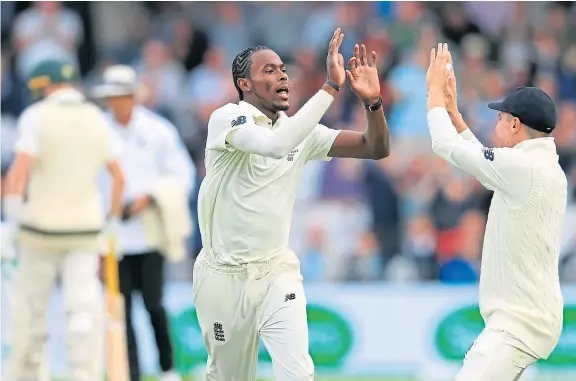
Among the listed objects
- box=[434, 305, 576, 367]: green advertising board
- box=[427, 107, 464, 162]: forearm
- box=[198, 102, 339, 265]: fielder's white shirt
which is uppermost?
box=[427, 107, 464, 162]: forearm

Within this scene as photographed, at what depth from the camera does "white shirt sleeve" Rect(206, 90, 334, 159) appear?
6.05 metres

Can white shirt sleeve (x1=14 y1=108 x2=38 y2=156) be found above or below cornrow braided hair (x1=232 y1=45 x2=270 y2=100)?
below

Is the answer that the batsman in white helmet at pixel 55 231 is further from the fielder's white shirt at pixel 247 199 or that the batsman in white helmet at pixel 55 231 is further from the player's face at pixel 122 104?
the fielder's white shirt at pixel 247 199

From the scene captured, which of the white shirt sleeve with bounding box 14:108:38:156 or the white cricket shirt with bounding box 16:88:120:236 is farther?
the white cricket shirt with bounding box 16:88:120:236

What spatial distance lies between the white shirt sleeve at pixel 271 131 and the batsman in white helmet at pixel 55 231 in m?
2.54

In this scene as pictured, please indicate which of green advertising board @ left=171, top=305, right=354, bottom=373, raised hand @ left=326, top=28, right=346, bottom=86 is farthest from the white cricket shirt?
raised hand @ left=326, top=28, right=346, bottom=86

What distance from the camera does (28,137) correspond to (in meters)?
8.52

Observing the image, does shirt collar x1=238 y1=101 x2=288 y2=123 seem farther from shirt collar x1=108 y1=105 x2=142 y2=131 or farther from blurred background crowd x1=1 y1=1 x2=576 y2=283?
blurred background crowd x1=1 y1=1 x2=576 y2=283

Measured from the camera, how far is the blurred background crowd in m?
12.1

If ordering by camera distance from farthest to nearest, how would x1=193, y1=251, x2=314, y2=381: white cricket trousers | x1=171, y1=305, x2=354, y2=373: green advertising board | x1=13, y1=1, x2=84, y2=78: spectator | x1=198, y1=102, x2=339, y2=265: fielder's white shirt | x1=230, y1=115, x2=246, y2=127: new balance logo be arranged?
x1=13, y1=1, x2=84, y2=78: spectator
x1=171, y1=305, x2=354, y2=373: green advertising board
x1=198, y1=102, x2=339, y2=265: fielder's white shirt
x1=193, y1=251, x2=314, y2=381: white cricket trousers
x1=230, y1=115, x2=246, y2=127: new balance logo

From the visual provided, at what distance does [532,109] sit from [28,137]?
3.54 m

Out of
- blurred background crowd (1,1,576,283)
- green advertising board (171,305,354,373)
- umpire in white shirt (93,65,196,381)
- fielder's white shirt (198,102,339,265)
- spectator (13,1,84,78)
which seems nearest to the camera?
fielder's white shirt (198,102,339,265)

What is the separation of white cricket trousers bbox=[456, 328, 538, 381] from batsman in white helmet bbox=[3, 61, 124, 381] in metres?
3.25

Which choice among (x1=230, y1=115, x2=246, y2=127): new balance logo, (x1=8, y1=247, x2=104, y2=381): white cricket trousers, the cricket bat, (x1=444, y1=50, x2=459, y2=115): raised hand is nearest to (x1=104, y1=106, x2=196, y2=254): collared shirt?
the cricket bat
